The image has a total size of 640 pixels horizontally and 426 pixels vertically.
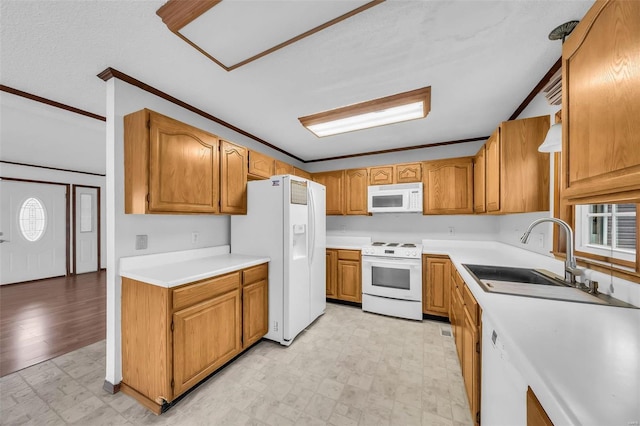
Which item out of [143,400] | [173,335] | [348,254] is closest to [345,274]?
[348,254]

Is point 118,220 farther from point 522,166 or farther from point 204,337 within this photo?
point 522,166

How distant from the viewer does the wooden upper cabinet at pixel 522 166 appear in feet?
6.21

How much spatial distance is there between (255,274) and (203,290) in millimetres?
617

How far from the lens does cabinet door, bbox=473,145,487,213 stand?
2668 millimetres

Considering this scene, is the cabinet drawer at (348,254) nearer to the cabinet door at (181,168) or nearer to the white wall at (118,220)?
the cabinet door at (181,168)

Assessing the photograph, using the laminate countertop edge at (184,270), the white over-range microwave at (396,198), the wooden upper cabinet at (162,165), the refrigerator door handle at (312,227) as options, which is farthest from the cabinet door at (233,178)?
the white over-range microwave at (396,198)

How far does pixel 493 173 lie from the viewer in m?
2.29

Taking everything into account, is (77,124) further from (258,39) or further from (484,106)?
(484,106)

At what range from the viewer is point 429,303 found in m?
3.07

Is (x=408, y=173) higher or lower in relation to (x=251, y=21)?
lower

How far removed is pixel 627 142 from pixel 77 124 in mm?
4414

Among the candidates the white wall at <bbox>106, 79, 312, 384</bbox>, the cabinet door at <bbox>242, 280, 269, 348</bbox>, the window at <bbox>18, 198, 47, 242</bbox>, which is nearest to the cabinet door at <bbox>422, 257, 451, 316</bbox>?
the cabinet door at <bbox>242, 280, 269, 348</bbox>

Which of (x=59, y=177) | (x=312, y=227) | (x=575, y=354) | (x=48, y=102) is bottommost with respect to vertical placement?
(x=575, y=354)

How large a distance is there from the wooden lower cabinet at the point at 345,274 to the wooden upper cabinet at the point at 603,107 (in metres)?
2.64
